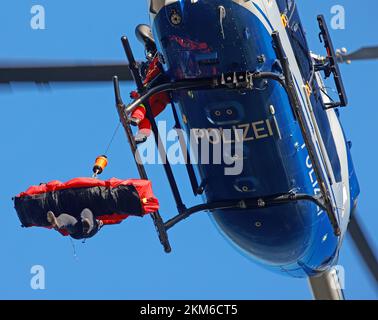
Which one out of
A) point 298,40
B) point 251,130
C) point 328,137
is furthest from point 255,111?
point 328,137

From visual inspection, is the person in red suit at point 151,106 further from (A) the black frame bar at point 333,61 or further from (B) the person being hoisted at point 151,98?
(A) the black frame bar at point 333,61

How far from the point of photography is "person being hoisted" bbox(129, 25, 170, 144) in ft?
53.0

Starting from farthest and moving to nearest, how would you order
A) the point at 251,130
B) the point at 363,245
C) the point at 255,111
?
the point at 363,245
the point at 251,130
the point at 255,111

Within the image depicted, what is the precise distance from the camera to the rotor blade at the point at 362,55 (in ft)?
59.4

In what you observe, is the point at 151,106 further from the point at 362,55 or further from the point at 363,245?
the point at 363,245

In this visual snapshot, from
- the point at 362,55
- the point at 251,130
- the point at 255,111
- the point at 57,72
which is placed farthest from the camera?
the point at 362,55

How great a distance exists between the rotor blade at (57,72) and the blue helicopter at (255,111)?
1cm

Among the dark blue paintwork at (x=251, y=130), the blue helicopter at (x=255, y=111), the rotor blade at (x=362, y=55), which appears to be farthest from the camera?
the rotor blade at (x=362, y=55)

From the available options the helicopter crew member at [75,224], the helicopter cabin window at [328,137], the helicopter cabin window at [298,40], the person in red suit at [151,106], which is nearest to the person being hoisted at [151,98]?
the person in red suit at [151,106]

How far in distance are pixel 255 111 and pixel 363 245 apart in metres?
4.03

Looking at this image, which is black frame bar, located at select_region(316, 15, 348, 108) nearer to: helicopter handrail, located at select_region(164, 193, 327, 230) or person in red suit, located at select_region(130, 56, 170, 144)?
helicopter handrail, located at select_region(164, 193, 327, 230)

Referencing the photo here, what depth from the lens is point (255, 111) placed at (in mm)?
16234
